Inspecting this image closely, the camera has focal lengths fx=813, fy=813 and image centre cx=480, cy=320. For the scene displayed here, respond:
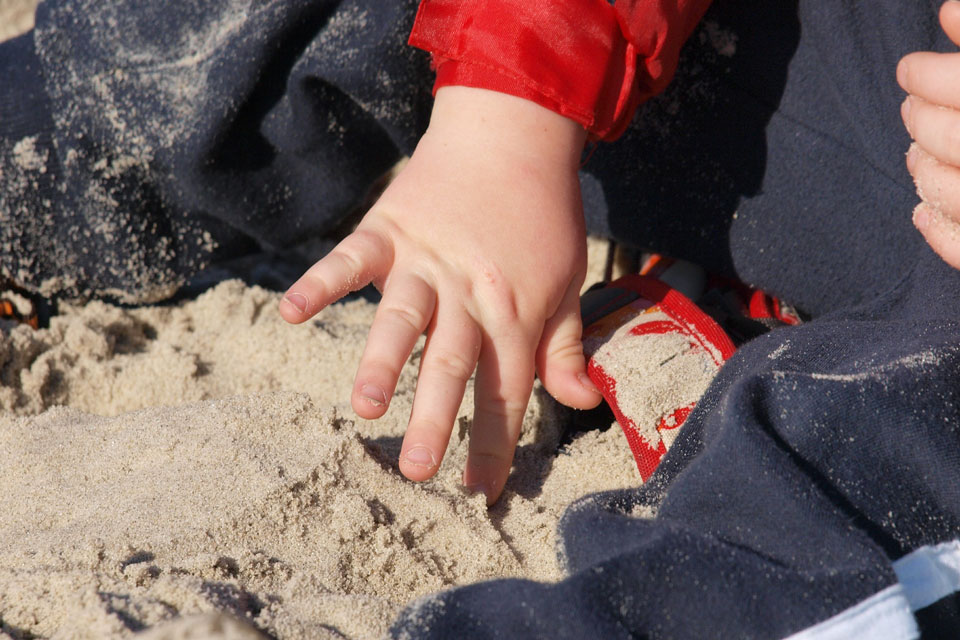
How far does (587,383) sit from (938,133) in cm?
45

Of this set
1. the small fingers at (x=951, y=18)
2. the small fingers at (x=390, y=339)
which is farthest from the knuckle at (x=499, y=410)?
the small fingers at (x=951, y=18)

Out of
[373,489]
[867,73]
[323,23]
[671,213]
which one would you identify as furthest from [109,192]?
[867,73]

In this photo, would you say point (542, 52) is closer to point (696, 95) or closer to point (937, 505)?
point (696, 95)

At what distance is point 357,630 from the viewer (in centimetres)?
62

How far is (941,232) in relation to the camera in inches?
33.9

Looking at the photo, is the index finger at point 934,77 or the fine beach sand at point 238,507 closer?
the fine beach sand at point 238,507

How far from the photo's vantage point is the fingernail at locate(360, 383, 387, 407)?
2.61ft

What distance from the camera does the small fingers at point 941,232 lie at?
85 centimetres

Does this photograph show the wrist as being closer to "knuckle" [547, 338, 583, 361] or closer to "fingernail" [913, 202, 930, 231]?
"knuckle" [547, 338, 583, 361]

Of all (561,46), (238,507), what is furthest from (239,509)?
(561,46)

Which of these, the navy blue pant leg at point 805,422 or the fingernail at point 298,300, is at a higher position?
the navy blue pant leg at point 805,422

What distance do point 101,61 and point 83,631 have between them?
0.95 meters

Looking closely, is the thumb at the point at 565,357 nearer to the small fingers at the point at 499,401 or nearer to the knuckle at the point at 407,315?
the small fingers at the point at 499,401

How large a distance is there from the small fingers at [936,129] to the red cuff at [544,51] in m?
0.33
